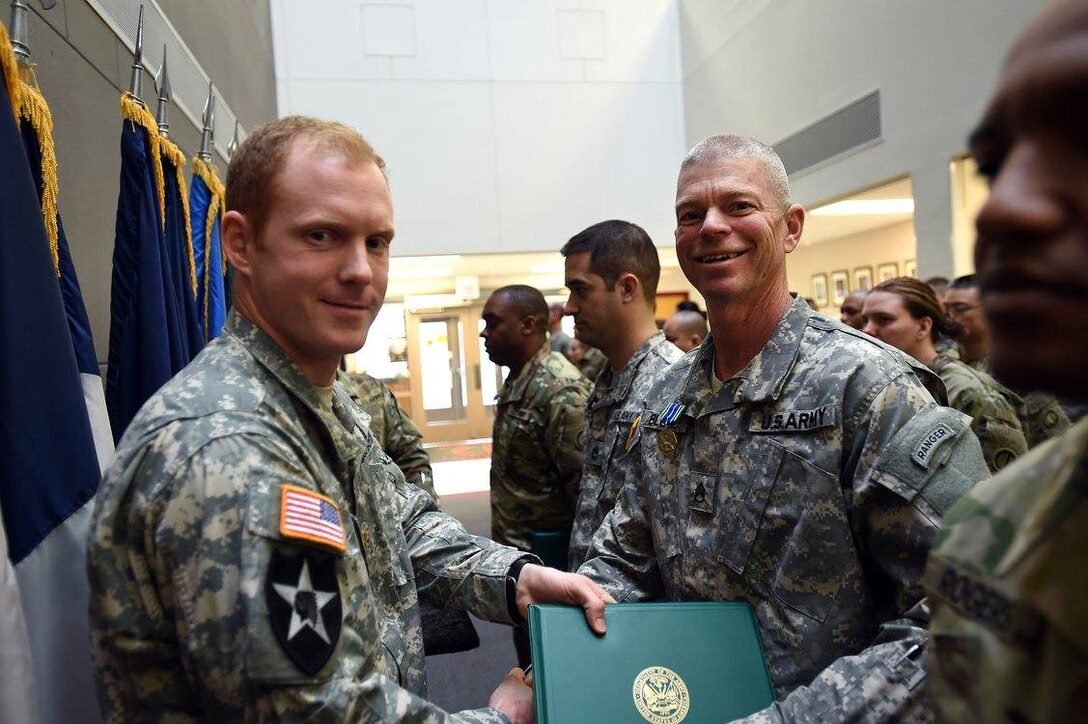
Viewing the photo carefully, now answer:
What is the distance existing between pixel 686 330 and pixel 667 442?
12.1 feet

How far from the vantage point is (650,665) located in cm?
123

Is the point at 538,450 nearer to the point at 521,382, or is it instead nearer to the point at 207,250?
the point at 521,382

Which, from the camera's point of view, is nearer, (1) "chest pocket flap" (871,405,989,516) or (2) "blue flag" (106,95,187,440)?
(1) "chest pocket flap" (871,405,989,516)

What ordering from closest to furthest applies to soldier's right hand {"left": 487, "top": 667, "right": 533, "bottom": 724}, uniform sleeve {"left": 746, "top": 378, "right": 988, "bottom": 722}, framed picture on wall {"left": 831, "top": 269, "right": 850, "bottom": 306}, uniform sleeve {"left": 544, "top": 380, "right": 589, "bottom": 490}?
uniform sleeve {"left": 746, "top": 378, "right": 988, "bottom": 722} < soldier's right hand {"left": 487, "top": 667, "right": 533, "bottom": 724} < uniform sleeve {"left": 544, "top": 380, "right": 589, "bottom": 490} < framed picture on wall {"left": 831, "top": 269, "right": 850, "bottom": 306}

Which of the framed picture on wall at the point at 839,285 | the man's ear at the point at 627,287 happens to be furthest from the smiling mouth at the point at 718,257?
the framed picture on wall at the point at 839,285

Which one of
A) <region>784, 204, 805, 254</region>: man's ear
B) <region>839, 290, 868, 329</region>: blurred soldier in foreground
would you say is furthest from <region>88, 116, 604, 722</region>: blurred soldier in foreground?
<region>839, 290, 868, 329</region>: blurred soldier in foreground

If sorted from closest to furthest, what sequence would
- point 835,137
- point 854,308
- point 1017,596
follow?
point 1017,596
point 854,308
point 835,137

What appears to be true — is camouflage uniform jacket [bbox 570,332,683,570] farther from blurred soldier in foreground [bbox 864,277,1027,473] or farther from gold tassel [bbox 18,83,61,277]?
gold tassel [bbox 18,83,61,277]

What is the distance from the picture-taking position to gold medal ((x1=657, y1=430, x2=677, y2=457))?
160cm

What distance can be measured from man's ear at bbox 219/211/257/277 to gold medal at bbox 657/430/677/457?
93 centimetres

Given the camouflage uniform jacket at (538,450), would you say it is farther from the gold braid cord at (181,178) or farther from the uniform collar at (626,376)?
the gold braid cord at (181,178)

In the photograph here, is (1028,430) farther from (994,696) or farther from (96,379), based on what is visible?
(96,379)

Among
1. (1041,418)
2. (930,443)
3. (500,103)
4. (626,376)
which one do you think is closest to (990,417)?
(1041,418)

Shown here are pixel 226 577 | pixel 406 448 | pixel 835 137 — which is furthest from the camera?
pixel 835 137
